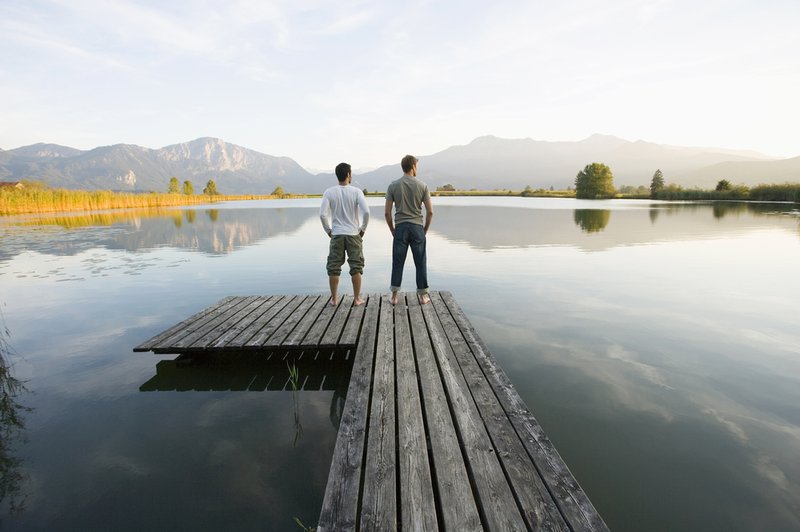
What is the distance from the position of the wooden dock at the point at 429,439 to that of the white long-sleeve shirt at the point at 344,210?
1.96 meters

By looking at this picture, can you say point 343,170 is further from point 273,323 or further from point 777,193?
point 777,193

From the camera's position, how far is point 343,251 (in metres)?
7.21

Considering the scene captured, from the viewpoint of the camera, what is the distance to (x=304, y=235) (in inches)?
867

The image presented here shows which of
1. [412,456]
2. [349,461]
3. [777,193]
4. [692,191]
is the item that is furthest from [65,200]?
[777,193]

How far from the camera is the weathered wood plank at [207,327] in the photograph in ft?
18.4

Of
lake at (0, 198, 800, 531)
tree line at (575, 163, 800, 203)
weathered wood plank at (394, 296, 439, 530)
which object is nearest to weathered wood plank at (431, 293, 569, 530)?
weathered wood plank at (394, 296, 439, 530)

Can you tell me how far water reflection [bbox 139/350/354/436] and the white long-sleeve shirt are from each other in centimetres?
231

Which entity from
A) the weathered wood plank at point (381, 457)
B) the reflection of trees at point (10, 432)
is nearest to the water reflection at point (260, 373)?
the weathered wood plank at point (381, 457)

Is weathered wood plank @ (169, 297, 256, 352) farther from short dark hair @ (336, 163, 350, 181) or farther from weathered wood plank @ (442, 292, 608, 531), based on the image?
weathered wood plank @ (442, 292, 608, 531)

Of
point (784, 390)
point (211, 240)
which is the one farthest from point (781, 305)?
point (211, 240)

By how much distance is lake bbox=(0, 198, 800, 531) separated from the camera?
314cm

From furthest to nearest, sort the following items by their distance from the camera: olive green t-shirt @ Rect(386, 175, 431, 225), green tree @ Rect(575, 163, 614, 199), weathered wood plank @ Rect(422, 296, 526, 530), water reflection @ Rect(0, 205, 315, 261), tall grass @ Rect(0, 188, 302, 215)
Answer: green tree @ Rect(575, 163, 614, 199) < tall grass @ Rect(0, 188, 302, 215) < water reflection @ Rect(0, 205, 315, 261) < olive green t-shirt @ Rect(386, 175, 431, 225) < weathered wood plank @ Rect(422, 296, 526, 530)

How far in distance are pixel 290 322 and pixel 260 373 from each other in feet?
3.81

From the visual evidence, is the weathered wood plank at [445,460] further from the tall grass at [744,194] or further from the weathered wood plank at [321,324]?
the tall grass at [744,194]
